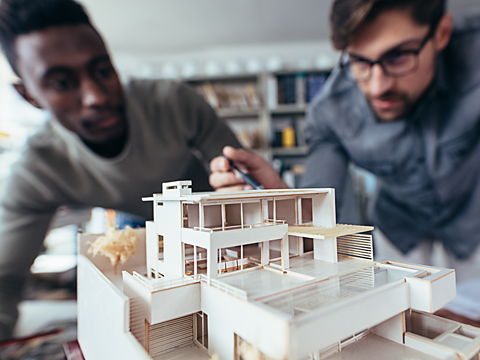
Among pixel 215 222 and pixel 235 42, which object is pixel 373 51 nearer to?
pixel 235 42

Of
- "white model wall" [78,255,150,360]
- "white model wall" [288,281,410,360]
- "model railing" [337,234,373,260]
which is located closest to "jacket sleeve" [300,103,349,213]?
"model railing" [337,234,373,260]

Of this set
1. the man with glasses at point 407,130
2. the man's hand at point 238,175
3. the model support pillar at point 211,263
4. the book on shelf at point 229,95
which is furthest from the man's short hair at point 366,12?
the model support pillar at point 211,263

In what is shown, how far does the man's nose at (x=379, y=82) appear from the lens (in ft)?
7.87

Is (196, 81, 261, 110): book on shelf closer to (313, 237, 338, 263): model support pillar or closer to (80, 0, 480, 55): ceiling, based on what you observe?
(80, 0, 480, 55): ceiling

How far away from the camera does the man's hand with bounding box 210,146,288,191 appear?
2.07 metres

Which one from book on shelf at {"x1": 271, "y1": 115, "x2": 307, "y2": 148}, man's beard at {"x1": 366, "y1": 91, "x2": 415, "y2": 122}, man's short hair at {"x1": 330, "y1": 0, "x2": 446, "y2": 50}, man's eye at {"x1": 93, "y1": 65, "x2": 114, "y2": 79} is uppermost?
man's short hair at {"x1": 330, "y1": 0, "x2": 446, "y2": 50}

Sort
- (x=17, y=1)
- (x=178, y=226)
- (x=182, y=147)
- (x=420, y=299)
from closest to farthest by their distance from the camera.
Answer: (x=420, y=299) < (x=178, y=226) < (x=17, y=1) < (x=182, y=147)

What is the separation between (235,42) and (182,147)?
1156 millimetres

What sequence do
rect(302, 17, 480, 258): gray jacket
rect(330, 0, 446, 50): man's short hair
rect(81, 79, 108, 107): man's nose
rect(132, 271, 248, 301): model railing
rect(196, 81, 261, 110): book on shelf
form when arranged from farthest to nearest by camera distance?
rect(196, 81, 261, 110): book on shelf < rect(302, 17, 480, 258): gray jacket < rect(330, 0, 446, 50): man's short hair < rect(81, 79, 108, 107): man's nose < rect(132, 271, 248, 301): model railing

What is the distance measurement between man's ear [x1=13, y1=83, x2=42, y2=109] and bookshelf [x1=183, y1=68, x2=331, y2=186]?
4.23 feet

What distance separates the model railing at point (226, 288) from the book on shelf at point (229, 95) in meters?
1.88

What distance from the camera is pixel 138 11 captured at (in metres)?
2.37

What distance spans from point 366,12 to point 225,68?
4.34ft

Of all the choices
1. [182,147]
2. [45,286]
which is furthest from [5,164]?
[182,147]
